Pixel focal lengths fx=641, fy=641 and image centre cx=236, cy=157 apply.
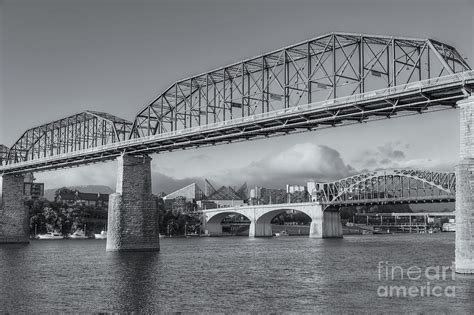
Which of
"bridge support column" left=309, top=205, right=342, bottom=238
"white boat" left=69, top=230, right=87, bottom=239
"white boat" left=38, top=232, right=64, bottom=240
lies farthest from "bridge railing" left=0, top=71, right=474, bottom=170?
"bridge support column" left=309, top=205, right=342, bottom=238

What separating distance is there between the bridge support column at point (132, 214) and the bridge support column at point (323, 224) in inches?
3935

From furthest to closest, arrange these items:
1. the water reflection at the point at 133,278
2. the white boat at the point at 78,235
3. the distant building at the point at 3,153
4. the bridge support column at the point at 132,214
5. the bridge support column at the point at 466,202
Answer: the white boat at the point at 78,235, the distant building at the point at 3,153, the bridge support column at the point at 132,214, the bridge support column at the point at 466,202, the water reflection at the point at 133,278

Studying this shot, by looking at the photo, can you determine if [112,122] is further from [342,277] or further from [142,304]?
[142,304]

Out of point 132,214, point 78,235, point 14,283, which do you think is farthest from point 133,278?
point 78,235

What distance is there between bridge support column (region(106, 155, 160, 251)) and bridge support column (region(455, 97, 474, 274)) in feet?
158

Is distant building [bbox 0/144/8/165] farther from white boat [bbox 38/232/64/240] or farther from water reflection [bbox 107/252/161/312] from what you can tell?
water reflection [bbox 107/252/161/312]

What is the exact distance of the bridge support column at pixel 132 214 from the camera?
278ft

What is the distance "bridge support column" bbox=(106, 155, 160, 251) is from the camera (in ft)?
278

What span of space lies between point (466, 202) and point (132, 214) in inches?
1945

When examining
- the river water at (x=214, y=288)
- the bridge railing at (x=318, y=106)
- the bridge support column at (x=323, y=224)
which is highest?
the bridge railing at (x=318, y=106)

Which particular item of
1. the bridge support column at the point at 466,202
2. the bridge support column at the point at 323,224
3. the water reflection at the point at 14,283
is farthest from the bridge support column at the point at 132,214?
the bridge support column at the point at 323,224

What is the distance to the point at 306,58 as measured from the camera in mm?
74188

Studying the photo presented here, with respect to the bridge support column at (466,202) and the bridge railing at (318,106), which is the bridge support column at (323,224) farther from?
the bridge support column at (466,202)

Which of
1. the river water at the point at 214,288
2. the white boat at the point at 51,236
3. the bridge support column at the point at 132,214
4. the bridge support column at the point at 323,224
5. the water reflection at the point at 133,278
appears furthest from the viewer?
the bridge support column at the point at 323,224
